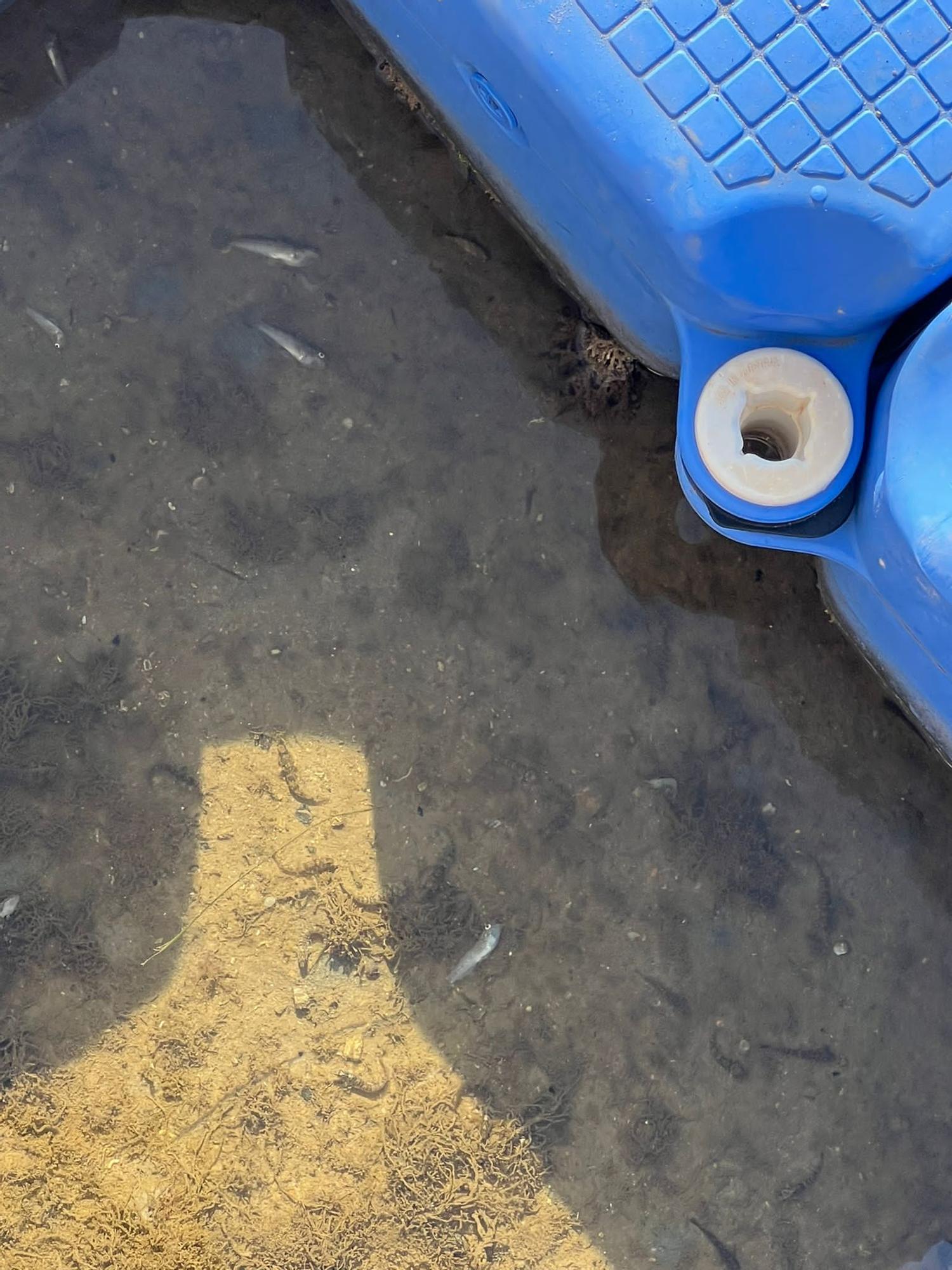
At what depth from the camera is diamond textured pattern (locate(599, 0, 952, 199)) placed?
2.12 m

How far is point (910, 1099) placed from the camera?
3311 mm

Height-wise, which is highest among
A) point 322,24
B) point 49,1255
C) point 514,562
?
point 322,24

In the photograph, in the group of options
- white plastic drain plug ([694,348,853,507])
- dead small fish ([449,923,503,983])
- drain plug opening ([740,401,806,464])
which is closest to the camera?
white plastic drain plug ([694,348,853,507])

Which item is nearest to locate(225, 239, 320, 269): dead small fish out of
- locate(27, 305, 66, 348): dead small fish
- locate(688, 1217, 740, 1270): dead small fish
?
locate(27, 305, 66, 348): dead small fish

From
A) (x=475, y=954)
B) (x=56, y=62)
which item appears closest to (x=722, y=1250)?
(x=475, y=954)

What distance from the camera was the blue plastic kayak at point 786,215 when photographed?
2.13m

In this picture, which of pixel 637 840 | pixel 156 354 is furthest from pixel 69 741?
pixel 637 840

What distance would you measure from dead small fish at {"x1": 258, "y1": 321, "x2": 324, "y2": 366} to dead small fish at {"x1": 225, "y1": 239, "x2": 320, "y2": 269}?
0.24 metres

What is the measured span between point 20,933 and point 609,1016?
2187 millimetres

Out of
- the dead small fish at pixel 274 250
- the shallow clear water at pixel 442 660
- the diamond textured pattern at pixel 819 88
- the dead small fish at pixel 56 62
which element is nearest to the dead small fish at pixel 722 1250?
the shallow clear water at pixel 442 660

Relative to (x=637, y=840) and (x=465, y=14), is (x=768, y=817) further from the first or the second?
(x=465, y=14)

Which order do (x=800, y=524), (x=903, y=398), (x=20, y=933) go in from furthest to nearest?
(x=20, y=933)
(x=800, y=524)
(x=903, y=398)

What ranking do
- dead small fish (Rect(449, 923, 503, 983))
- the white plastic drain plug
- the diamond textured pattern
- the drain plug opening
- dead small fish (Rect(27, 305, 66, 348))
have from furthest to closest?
dead small fish (Rect(449, 923, 503, 983)) < dead small fish (Rect(27, 305, 66, 348)) < the drain plug opening < the white plastic drain plug < the diamond textured pattern

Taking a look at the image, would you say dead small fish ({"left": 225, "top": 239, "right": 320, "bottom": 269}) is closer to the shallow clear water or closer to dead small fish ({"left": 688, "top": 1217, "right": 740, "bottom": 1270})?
the shallow clear water
